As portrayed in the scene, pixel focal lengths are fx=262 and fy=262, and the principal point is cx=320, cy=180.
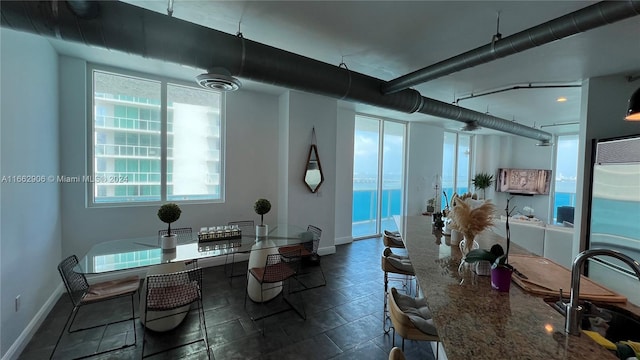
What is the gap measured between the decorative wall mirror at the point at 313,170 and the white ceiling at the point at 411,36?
5.41 feet

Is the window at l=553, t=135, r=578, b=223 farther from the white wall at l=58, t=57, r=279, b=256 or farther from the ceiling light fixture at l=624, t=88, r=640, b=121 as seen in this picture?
the white wall at l=58, t=57, r=279, b=256

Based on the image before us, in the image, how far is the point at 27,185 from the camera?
2.45 meters

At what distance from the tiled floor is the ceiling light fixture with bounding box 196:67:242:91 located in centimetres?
230

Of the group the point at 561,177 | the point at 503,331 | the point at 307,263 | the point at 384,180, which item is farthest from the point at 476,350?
the point at 561,177

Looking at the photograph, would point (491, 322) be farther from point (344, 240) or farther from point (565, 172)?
point (565, 172)

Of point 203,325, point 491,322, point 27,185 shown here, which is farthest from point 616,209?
point 27,185

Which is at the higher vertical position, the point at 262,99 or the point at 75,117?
the point at 262,99

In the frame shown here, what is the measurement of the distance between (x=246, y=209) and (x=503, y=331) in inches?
160

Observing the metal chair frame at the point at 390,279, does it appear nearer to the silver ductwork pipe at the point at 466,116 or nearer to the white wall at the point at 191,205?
the silver ductwork pipe at the point at 466,116

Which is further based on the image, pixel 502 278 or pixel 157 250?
pixel 157 250

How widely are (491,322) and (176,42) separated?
2.65 m

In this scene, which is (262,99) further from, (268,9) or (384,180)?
(384,180)

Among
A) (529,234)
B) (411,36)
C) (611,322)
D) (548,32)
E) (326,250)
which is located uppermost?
(411,36)

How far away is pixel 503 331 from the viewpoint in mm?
1149
